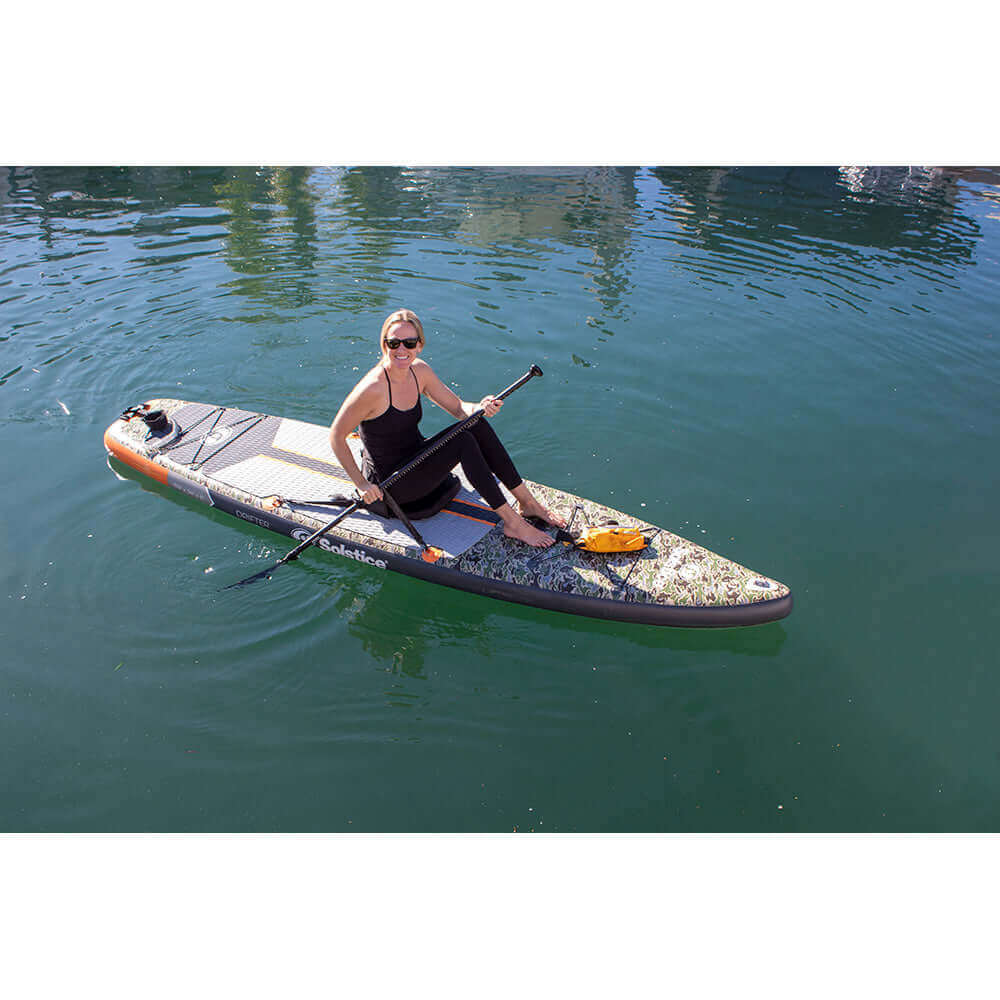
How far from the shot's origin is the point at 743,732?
5.02 metres

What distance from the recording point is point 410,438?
570cm

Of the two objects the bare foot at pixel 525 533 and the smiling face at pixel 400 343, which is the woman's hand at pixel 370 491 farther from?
the bare foot at pixel 525 533

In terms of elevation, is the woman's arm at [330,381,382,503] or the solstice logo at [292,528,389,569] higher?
the woman's arm at [330,381,382,503]

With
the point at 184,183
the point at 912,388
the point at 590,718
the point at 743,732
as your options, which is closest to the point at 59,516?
the point at 590,718

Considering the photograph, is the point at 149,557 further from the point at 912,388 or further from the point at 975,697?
the point at 912,388

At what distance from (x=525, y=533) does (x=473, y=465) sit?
0.90 metres

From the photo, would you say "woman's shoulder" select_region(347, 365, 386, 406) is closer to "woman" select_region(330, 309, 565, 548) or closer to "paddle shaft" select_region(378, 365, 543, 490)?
"woman" select_region(330, 309, 565, 548)

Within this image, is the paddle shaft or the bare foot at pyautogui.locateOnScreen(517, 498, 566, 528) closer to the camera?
the paddle shaft

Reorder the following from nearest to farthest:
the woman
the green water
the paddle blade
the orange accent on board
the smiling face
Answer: the green water, the smiling face, the woman, the paddle blade, the orange accent on board

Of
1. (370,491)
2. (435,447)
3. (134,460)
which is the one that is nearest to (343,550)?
(370,491)

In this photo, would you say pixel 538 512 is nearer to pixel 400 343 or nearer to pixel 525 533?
pixel 525 533

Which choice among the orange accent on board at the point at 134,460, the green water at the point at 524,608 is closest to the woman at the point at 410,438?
the green water at the point at 524,608

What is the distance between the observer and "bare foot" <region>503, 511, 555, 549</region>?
19.8ft

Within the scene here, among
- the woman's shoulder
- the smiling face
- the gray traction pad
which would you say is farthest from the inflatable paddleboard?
the smiling face
